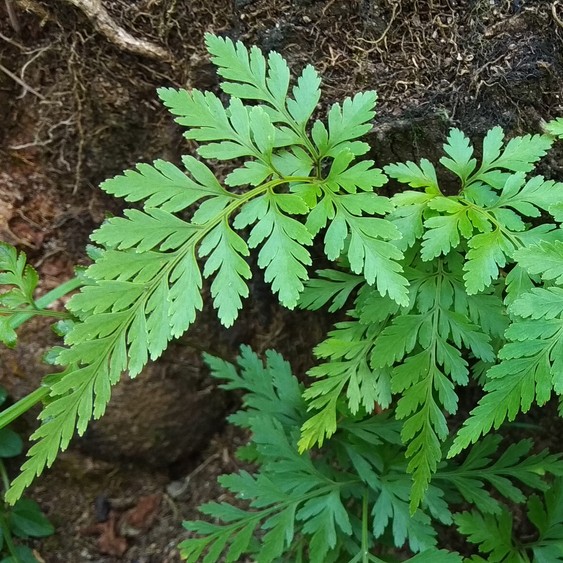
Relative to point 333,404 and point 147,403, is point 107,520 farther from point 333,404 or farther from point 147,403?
point 333,404

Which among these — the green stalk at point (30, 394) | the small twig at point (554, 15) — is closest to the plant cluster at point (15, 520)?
the green stalk at point (30, 394)

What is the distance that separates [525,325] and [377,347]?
345 mm

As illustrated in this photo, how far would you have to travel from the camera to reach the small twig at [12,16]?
1.72 m

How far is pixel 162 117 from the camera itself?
73.5 inches

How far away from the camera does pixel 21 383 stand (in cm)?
209

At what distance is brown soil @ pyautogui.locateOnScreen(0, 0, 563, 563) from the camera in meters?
1.55

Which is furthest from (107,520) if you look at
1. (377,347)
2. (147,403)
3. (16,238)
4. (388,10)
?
(388,10)

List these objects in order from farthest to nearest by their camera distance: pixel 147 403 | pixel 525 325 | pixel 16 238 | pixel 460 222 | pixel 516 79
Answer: pixel 147 403, pixel 16 238, pixel 516 79, pixel 460 222, pixel 525 325

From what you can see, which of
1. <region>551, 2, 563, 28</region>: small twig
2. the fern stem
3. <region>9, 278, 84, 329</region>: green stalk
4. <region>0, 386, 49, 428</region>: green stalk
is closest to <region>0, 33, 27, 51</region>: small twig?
<region>9, 278, 84, 329</region>: green stalk

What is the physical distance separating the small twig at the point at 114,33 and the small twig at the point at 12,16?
193 millimetres

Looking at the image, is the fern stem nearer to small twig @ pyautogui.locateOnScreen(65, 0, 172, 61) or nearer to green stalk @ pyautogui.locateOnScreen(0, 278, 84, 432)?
green stalk @ pyautogui.locateOnScreen(0, 278, 84, 432)

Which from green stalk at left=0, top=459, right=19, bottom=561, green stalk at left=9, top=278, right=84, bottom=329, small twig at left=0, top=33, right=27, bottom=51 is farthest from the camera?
green stalk at left=0, top=459, right=19, bottom=561

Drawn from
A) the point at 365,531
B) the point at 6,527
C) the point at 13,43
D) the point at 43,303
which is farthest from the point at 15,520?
the point at 13,43

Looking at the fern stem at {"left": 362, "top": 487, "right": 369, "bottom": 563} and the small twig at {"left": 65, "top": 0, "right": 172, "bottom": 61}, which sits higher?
the small twig at {"left": 65, "top": 0, "right": 172, "bottom": 61}
